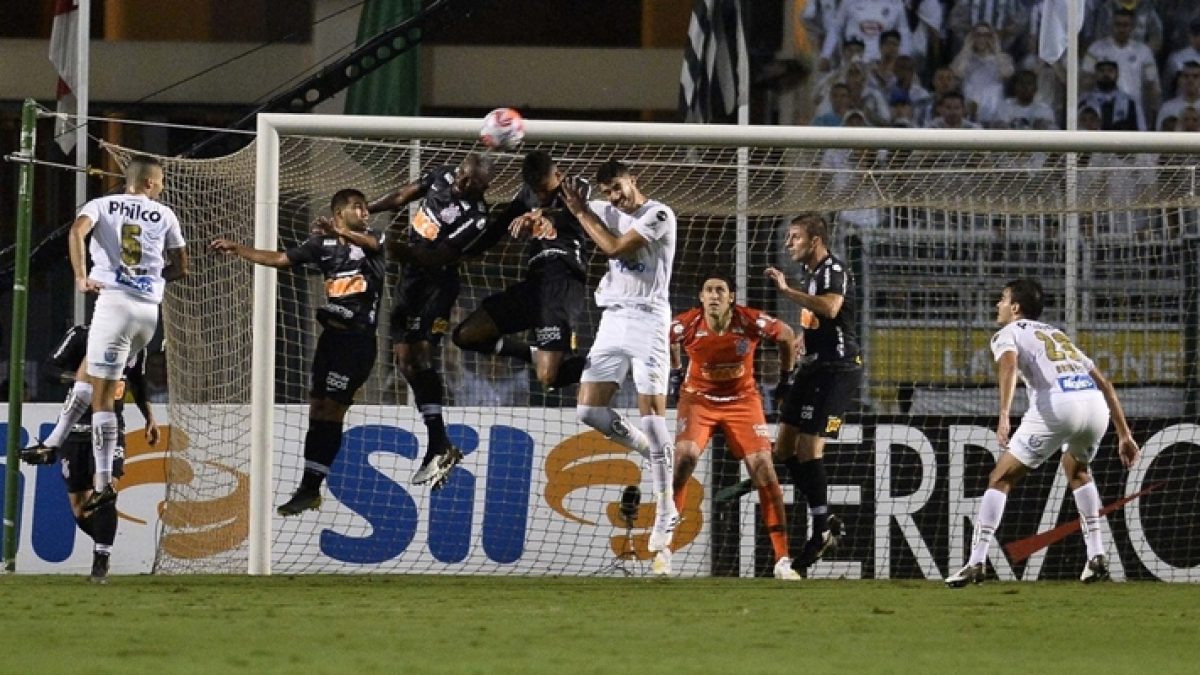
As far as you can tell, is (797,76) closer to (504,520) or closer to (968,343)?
(968,343)

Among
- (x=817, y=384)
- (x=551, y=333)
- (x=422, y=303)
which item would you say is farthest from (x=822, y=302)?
(x=422, y=303)

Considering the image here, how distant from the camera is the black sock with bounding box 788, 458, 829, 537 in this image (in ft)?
43.6

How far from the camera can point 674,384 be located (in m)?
14.9

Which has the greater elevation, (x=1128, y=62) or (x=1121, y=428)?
(x=1128, y=62)

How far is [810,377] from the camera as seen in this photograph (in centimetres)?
1334

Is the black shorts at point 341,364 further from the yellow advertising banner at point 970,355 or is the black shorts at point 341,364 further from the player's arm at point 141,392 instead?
Answer: the yellow advertising banner at point 970,355

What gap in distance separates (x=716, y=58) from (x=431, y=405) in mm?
4649

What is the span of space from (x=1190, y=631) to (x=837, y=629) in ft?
4.73

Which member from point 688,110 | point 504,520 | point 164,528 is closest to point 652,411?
point 504,520

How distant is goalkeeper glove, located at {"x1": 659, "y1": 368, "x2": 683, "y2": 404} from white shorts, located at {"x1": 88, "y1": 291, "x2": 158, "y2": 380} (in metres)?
3.15

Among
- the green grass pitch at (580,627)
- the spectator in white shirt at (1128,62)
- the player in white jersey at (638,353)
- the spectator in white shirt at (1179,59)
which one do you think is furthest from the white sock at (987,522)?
the spectator in white shirt at (1179,59)

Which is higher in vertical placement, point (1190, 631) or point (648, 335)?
point (648, 335)

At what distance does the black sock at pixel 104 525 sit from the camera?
1154 centimetres

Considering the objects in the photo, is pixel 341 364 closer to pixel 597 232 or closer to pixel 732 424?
pixel 597 232
